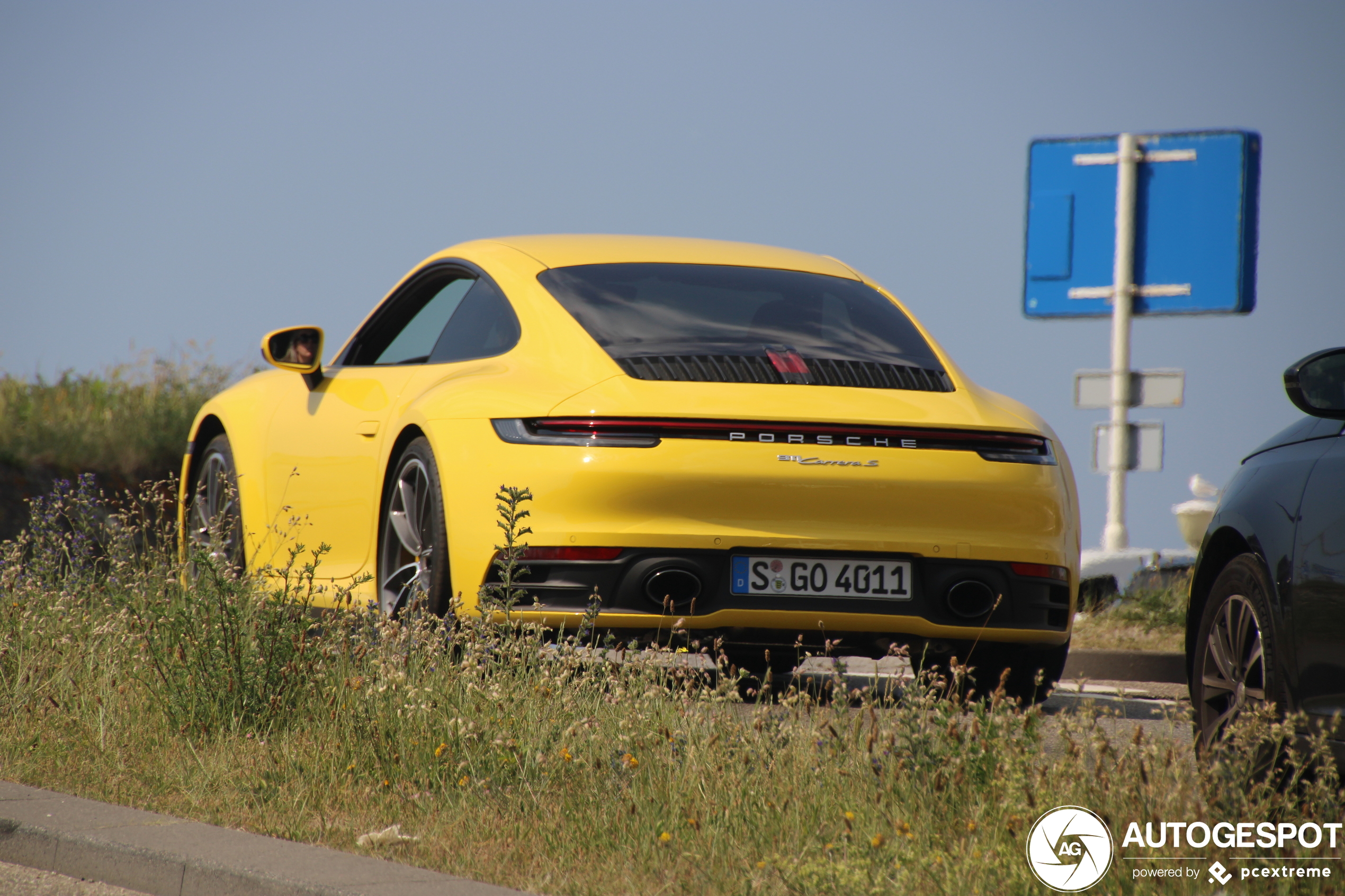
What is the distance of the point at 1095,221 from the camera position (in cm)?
1362


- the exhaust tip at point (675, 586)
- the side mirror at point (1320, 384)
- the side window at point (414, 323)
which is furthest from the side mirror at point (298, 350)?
the side mirror at point (1320, 384)

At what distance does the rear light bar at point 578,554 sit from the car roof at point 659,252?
1.45 m

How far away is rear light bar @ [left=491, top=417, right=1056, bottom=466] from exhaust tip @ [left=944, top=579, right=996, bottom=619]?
0.45 metres

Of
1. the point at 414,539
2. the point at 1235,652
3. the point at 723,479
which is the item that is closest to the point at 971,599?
the point at 723,479

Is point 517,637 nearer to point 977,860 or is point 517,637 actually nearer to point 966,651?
point 966,651

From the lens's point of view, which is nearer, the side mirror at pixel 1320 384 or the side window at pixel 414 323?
the side mirror at pixel 1320 384

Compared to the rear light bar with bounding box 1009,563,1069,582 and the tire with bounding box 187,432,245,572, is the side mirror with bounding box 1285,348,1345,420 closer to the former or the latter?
the rear light bar with bounding box 1009,563,1069,582

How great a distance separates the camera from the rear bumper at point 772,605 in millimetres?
5199

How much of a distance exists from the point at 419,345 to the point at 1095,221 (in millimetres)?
8330

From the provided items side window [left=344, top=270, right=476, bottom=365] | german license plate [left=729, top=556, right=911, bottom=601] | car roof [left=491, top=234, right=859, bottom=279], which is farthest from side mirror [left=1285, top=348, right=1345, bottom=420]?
side window [left=344, top=270, right=476, bottom=365]

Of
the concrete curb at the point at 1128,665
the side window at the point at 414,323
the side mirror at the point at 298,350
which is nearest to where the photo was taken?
the side window at the point at 414,323

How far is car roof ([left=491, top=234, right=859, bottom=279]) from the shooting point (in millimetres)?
6328

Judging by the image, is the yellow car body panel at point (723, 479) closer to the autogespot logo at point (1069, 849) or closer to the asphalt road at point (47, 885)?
the asphalt road at point (47, 885)

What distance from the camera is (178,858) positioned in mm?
3686
